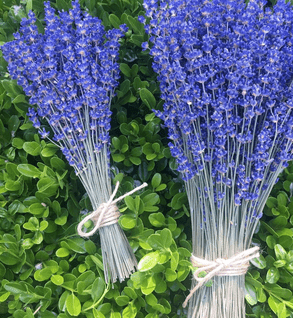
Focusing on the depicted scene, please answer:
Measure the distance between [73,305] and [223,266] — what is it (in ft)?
1.21

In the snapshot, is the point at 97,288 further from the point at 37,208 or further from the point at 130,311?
the point at 37,208

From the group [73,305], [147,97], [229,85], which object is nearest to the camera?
[229,85]

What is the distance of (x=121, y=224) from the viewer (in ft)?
2.67

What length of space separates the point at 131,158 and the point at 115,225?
0.64ft

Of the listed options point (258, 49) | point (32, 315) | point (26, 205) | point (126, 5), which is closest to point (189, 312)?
point (32, 315)

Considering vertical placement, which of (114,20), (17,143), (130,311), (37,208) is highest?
(114,20)

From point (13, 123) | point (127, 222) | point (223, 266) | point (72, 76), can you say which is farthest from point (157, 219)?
point (13, 123)

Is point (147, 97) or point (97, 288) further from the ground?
point (147, 97)

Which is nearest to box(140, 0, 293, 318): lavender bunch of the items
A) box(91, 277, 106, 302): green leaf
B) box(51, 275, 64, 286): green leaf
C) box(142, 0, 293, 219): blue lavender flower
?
box(142, 0, 293, 219): blue lavender flower

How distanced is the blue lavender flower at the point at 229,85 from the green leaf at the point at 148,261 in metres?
0.20

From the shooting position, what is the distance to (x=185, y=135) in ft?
2.68

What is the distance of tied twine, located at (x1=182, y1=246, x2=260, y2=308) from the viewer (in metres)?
0.77

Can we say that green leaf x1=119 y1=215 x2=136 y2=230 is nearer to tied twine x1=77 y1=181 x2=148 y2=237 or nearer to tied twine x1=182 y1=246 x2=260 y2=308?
tied twine x1=77 y1=181 x2=148 y2=237

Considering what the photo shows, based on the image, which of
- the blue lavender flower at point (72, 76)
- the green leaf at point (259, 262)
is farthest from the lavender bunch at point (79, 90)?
the green leaf at point (259, 262)
